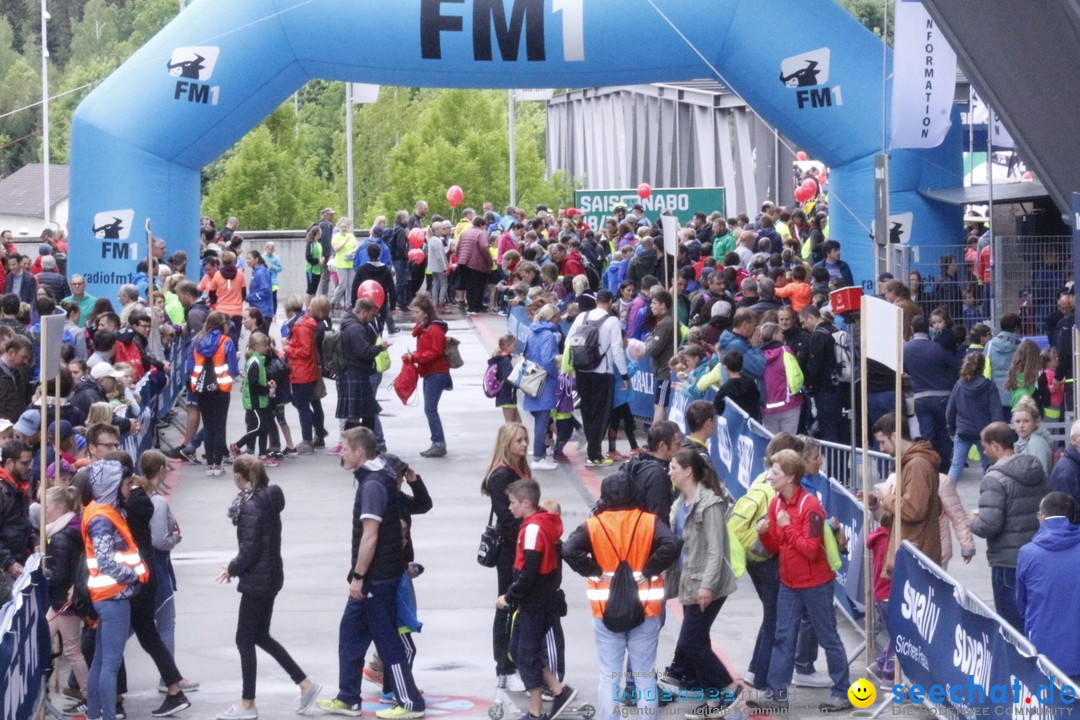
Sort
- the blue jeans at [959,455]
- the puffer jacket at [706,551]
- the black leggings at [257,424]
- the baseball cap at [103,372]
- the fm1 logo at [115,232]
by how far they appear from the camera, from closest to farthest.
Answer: the puffer jacket at [706,551] → the baseball cap at [103,372] → the blue jeans at [959,455] → the black leggings at [257,424] → the fm1 logo at [115,232]

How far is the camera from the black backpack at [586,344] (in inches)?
596

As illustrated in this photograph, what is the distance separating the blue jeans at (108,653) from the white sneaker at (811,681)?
152 inches

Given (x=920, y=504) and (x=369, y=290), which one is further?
(x=369, y=290)

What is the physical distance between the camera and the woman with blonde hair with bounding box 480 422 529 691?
9.30 meters

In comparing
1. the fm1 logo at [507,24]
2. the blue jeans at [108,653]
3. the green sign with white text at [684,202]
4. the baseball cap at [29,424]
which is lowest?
the blue jeans at [108,653]

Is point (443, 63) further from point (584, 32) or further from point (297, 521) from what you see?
point (297, 521)

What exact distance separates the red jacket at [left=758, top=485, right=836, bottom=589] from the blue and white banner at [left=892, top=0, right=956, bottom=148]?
8.72 meters

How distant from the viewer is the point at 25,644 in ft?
26.6

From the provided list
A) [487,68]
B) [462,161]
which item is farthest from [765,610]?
[462,161]

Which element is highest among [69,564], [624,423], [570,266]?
[570,266]

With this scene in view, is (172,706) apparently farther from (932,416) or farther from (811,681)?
(932,416)

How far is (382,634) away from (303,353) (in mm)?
7375

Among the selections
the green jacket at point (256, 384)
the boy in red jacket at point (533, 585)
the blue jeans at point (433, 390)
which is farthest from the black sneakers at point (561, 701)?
the blue jeans at point (433, 390)
